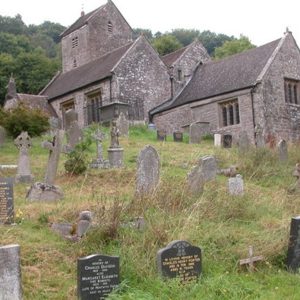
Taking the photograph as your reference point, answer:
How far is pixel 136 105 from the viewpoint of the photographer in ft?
104

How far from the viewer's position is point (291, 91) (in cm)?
3019

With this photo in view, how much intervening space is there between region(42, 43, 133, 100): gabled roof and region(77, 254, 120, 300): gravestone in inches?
974

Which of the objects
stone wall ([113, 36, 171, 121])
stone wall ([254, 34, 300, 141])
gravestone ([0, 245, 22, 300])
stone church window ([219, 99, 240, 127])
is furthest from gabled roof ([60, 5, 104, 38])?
gravestone ([0, 245, 22, 300])

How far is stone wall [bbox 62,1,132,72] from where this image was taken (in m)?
39.9

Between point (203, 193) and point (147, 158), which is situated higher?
point (147, 158)

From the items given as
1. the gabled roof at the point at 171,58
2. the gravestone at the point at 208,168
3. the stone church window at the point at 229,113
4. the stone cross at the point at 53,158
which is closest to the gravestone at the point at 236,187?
the gravestone at the point at 208,168

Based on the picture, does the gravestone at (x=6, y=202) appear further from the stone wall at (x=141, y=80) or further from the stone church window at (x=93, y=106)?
the stone church window at (x=93, y=106)

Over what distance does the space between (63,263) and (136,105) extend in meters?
24.6

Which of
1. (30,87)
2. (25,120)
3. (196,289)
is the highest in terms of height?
(30,87)

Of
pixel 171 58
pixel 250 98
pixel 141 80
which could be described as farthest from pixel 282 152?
pixel 171 58

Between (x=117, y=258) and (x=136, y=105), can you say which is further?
(x=136, y=105)

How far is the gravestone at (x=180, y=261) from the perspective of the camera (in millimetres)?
7145

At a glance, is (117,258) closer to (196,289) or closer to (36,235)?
(196,289)

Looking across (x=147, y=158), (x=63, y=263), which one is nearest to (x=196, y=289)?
(x=63, y=263)
